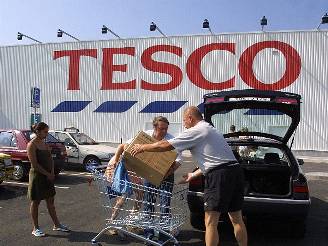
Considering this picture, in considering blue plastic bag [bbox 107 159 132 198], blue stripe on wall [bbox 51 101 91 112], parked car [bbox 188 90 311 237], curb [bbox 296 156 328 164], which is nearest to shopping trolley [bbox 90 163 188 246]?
blue plastic bag [bbox 107 159 132 198]

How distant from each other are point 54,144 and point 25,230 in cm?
604

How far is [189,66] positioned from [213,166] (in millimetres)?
20010

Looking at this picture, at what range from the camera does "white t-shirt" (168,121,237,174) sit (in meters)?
4.89

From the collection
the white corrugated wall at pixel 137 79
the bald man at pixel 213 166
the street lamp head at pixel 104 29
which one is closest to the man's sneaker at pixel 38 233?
the bald man at pixel 213 166

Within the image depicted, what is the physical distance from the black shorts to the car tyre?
827 centimetres

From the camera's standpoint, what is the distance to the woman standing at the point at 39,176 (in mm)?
6473

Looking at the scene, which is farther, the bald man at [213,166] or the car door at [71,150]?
the car door at [71,150]

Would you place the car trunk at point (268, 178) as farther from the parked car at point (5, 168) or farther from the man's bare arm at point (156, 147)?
the parked car at point (5, 168)

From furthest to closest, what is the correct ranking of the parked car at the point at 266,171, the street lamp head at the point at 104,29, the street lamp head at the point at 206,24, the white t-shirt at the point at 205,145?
the street lamp head at the point at 104,29 → the street lamp head at the point at 206,24 → the parked car at the point at 266,171 → the white t-shirt at the point at 205,145

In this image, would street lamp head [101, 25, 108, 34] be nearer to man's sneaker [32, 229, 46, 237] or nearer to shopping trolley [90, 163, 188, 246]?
man's sneaker [32, 229, 46, 237]

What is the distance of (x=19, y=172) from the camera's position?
12.0m

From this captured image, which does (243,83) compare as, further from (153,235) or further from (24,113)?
(153,235)

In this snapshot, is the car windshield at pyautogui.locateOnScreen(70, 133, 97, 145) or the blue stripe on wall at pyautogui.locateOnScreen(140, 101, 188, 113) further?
the blue stripe on wall at pyautogui.locateOnScreen(140, 101, 188, 113)

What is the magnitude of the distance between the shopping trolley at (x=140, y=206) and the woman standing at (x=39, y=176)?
1.54 meters
